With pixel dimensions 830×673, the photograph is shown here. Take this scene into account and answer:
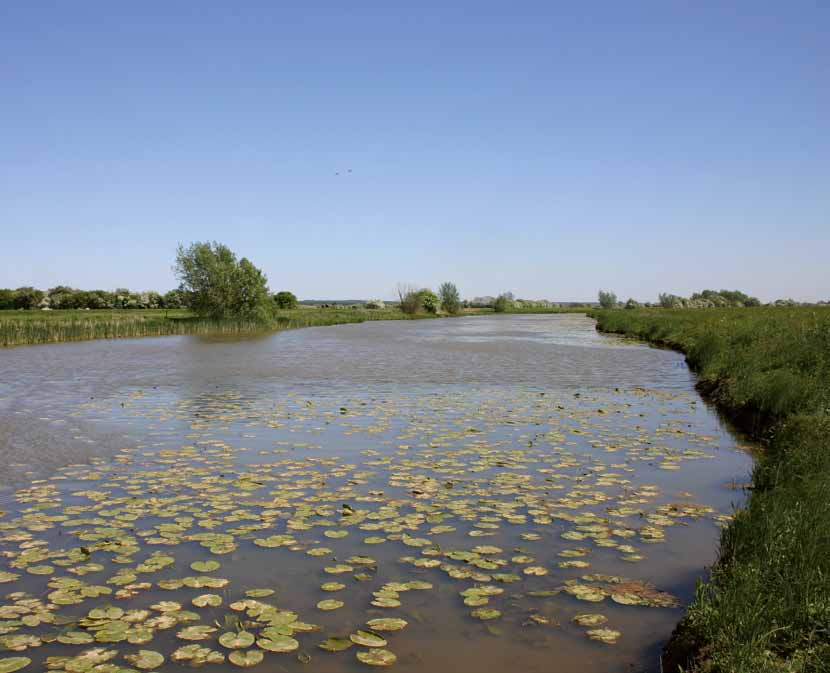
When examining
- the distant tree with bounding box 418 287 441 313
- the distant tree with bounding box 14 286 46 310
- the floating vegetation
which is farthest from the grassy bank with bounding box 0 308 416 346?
the distant tree with bounding box 418 287 441 313

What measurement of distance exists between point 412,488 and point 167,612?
3.68 metres

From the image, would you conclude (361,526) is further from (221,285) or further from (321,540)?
(221,285)

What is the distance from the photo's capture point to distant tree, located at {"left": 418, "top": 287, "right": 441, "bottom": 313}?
357 feet

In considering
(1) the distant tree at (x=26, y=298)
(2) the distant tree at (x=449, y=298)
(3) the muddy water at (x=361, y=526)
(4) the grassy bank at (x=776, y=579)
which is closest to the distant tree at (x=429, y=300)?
(2) the distant tree at (x=449, y=298)

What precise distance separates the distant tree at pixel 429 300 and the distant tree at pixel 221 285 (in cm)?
5345

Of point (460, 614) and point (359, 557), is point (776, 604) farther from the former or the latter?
point (359, 557)

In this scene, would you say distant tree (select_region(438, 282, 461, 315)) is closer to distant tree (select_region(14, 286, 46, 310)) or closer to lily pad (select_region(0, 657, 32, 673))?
distant tree (select_region(14, 286, 46, 310))

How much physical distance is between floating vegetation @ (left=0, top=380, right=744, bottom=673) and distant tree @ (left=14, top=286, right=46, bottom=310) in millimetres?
83125

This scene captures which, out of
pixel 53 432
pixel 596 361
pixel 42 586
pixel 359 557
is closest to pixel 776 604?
pixel 359 557

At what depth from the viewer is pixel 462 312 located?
4847 inches

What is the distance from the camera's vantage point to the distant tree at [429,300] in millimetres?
108787

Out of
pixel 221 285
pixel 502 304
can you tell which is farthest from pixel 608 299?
pixel 221 285

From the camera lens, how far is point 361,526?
6.59 meters

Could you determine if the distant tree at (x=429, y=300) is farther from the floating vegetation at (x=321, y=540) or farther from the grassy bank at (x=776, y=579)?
the grassy bank at (x=776, y=579)
